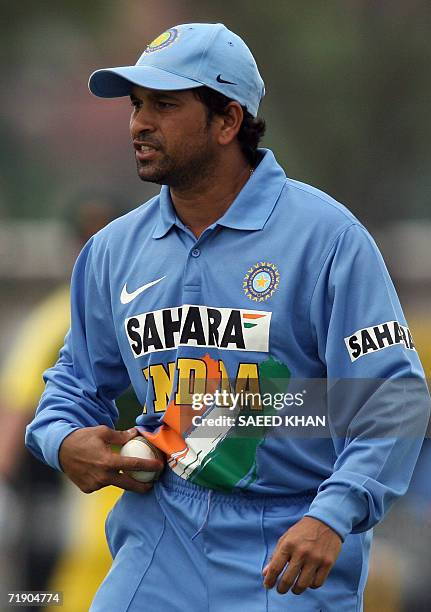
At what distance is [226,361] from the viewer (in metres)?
3.46

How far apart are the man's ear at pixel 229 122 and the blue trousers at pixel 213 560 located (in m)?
0.88

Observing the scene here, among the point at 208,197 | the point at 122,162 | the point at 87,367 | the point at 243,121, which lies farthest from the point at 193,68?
the point at 122,162

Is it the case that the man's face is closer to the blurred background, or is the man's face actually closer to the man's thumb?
the man's thumb

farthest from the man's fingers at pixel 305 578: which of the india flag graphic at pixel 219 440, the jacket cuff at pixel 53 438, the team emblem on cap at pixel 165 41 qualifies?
the team emblem on cap at pixel 165 41

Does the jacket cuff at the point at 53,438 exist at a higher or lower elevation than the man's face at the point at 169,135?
lower

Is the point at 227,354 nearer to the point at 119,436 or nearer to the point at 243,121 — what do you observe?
the point at 119,436

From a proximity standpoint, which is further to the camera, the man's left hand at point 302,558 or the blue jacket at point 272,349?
the blue jacket at point 272,349

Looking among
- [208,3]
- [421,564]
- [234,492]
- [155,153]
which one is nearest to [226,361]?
[234,492]

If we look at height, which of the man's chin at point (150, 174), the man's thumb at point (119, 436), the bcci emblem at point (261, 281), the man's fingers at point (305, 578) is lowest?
the man's fingers at point (305, 578)

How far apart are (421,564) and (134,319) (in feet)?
7.85

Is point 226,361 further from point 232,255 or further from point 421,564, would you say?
point 421,564

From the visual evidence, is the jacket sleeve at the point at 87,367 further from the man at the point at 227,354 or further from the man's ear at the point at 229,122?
the man's ear at the point at 229,122

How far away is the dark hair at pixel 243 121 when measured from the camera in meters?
3.58

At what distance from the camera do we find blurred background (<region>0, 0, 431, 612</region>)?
18.3ft
